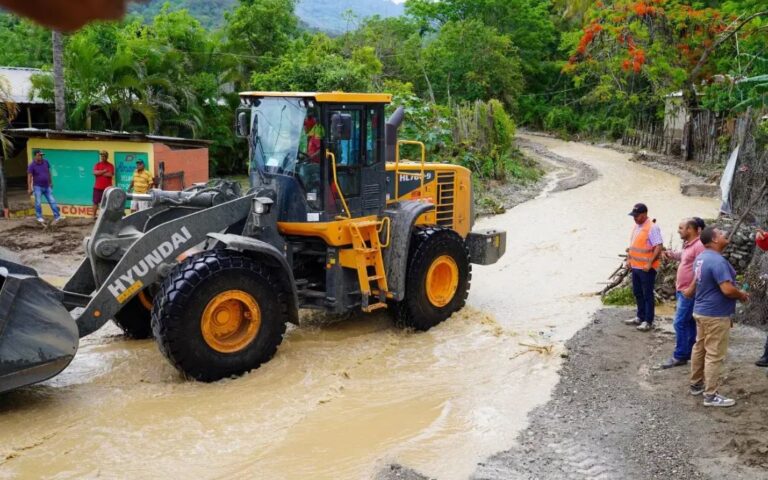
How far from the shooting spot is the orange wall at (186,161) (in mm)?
16531

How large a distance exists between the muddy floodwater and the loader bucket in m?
0.48

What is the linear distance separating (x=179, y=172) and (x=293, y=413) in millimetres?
10493

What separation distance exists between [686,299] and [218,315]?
14.7 feet

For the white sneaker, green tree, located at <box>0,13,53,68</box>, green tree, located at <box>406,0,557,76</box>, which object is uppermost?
green tree, located at <box>406,0,557,76</box>

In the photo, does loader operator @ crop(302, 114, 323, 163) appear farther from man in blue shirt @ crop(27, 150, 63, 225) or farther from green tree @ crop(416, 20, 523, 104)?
green tree @ crop(416, 20, 523, 104)

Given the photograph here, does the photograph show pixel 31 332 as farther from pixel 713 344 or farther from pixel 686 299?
pixel 686 299

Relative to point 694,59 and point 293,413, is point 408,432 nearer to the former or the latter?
point 293,413

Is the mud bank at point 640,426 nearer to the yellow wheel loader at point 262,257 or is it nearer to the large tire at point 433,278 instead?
the large tire at point 433,278

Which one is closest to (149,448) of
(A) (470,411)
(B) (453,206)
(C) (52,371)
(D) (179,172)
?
(C) (52,371)

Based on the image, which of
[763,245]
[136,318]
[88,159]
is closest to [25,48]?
[88,159]

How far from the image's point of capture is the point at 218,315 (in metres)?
7.72

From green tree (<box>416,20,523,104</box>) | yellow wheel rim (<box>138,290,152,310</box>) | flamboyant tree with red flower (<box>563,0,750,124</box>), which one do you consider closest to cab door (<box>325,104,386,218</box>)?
yellow wheel rim (<box>138,290,152,310</box>)

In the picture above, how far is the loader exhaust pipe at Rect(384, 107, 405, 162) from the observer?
9.27 m

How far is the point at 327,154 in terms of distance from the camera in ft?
28.2
